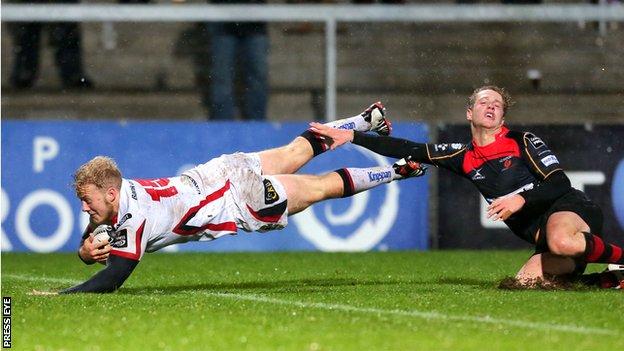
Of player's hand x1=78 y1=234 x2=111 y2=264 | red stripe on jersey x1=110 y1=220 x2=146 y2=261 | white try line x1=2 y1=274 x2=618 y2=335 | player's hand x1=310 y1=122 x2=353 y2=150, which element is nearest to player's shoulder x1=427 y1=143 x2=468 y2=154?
player's hand x1=310 y1=122 x2=353 y2=150

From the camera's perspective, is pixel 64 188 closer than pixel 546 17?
Yes

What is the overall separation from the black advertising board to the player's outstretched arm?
616 cm

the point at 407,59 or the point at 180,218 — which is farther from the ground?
the point at 407,59

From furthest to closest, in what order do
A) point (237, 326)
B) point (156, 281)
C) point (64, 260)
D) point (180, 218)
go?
point (64, 260), point (156, 281), point (180, 218), point (237, 326)

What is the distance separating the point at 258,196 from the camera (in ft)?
30.7

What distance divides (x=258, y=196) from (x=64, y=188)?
5.18 meters

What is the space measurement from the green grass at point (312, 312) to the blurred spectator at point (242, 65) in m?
3.49

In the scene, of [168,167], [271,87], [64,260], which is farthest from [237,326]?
[271,87]

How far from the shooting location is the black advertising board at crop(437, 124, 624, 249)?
561 inches

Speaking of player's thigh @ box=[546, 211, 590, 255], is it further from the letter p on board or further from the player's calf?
the letter p on board

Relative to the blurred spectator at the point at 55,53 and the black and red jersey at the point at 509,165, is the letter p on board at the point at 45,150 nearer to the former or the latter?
the blurred spectator at the point at 55,53

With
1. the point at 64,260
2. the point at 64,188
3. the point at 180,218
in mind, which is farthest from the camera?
the point at 64,188

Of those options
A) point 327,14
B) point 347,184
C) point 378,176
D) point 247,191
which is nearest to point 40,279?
point 247,191

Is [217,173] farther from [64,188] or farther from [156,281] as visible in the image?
[64,188]
